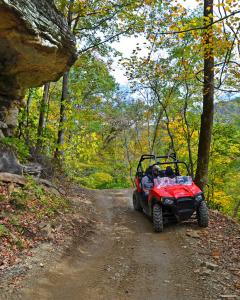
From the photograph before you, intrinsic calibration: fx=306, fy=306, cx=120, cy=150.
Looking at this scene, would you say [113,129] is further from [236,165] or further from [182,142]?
[236,165]

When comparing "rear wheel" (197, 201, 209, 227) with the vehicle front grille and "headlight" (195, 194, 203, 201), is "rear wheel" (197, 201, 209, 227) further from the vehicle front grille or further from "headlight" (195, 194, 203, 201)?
the vehicle front grille

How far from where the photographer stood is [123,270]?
6055 millimetres

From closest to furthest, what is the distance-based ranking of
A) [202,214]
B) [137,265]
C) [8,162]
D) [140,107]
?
1. [137,265]
2. [202,214]
3. [8,162]
4. [140,107]

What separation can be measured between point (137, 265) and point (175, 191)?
9.96ft

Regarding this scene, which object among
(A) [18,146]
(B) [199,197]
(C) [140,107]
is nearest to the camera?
(B) [199,197]

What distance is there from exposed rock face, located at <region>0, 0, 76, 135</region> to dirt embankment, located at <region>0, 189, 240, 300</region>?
492 cm

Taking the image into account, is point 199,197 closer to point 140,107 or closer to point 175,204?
point 175,204

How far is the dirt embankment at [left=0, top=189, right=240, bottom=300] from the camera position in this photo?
5.03 meters

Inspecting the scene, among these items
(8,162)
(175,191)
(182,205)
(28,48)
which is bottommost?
(182,205)

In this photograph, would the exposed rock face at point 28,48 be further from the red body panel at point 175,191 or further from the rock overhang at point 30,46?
the red body panel at point 175,191

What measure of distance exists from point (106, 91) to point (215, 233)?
58.0 ft

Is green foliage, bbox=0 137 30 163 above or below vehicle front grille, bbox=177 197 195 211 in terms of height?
above

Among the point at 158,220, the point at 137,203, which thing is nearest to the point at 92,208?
the point at 137,203

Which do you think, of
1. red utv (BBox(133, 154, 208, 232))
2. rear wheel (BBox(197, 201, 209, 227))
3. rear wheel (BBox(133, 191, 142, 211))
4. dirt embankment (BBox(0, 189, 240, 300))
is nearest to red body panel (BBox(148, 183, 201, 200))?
red utv (BBox(133, 154, 208, 232))
